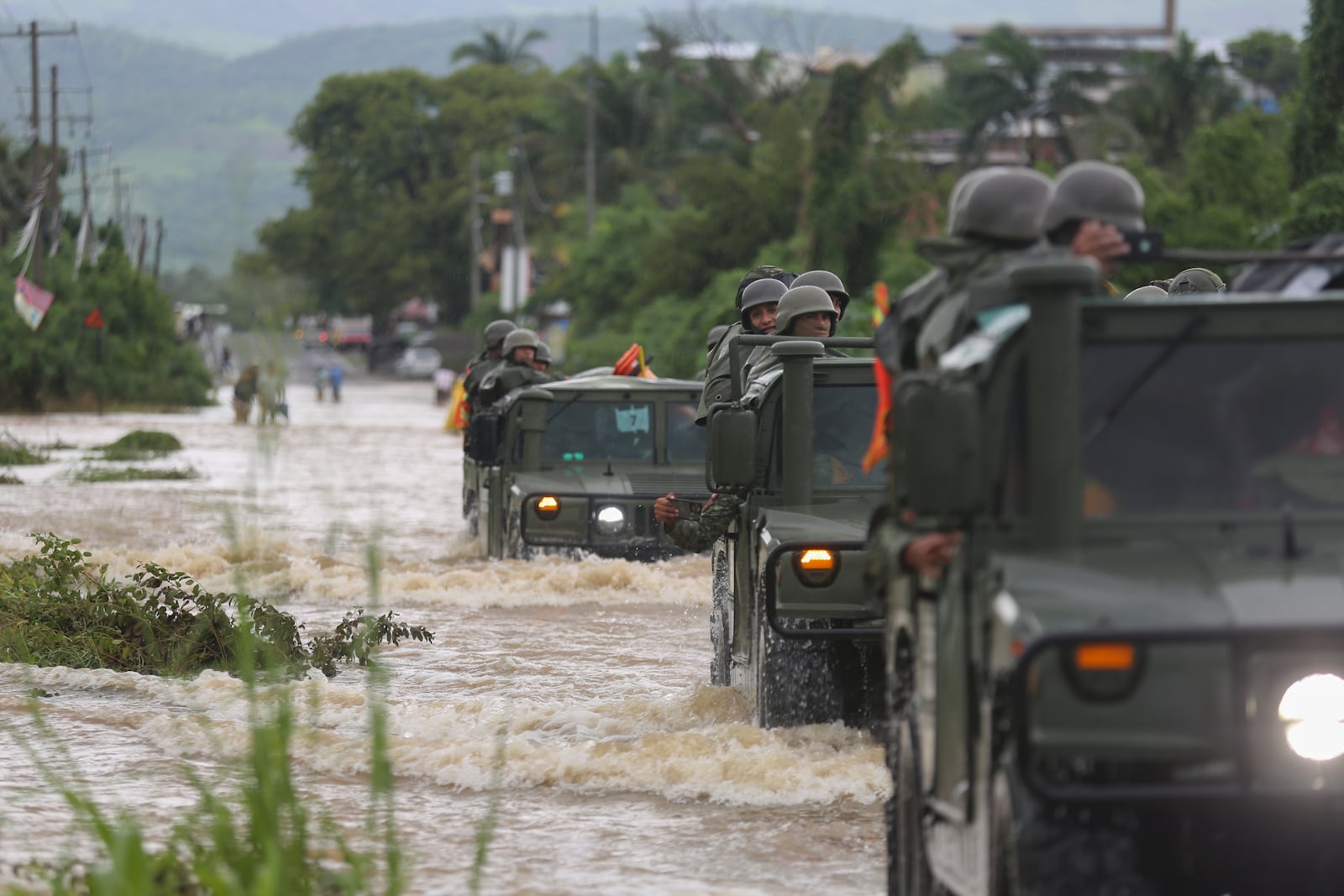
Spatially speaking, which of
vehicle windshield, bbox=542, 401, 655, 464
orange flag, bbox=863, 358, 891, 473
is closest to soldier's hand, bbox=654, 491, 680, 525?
orange flag, bbox=863, 358, 891, 473

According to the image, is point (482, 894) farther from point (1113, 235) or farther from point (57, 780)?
point (1113, 235)

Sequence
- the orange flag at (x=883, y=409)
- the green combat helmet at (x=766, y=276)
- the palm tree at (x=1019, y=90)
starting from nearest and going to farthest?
the orange flag at (x=883, y=409), the green combat helmet at (x=766, y=276), the palm tree at (x=1019, y=90)

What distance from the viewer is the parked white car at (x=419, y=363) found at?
84688mm

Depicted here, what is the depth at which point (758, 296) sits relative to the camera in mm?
11320

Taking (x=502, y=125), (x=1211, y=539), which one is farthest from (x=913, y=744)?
(x=502, y=125)

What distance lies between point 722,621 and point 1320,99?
64.8 feet

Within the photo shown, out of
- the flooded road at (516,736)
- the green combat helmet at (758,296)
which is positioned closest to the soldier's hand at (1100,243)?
the flooded road at (516,736)

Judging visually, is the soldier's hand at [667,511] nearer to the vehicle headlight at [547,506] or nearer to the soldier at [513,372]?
the vehicle headlight at [547,506]

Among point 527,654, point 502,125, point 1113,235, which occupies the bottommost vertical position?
point 527,654

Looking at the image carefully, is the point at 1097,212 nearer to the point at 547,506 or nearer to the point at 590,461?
the point at 547,506

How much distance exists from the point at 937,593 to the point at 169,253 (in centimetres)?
447

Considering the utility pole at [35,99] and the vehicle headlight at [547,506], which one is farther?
the utility pole at [35,99]

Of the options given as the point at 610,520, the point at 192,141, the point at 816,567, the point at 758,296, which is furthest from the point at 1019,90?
the point at 192,141

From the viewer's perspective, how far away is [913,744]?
5488 mm
